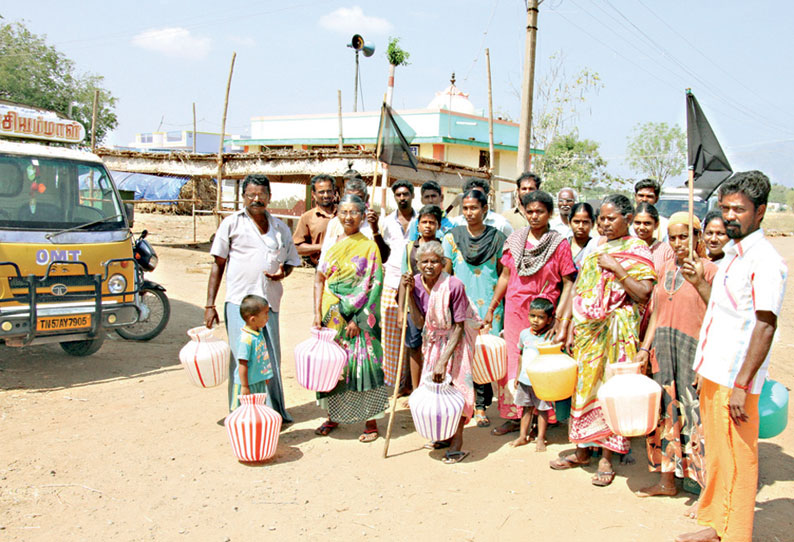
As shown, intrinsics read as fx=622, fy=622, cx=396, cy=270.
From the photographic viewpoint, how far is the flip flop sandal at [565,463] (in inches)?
157

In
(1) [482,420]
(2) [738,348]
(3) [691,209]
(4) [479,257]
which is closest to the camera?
(2) [738,348]

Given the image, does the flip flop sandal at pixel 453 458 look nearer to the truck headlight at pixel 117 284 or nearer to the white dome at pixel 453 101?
the truck headlight at pixel 117 284

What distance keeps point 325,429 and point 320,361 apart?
0.73 metres

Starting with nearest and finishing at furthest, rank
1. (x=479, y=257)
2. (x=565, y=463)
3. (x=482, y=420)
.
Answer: (x=565, y=463), (x=479, y=257), (x=482, y=420)

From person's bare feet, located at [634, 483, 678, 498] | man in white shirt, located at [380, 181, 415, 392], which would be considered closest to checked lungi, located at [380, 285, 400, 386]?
man in white shirt, located at [380, 181, 415, 392]

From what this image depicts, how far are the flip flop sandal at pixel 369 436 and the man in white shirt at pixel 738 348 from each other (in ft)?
7.15

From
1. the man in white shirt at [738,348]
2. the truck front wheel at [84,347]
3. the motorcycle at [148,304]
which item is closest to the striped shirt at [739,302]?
the man in white shirt at [738,348]

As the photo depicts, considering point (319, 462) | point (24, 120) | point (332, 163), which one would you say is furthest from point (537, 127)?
point (319, 462)

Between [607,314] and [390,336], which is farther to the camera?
[390,336]

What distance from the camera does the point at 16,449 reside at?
13.6 ft

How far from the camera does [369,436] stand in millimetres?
4461

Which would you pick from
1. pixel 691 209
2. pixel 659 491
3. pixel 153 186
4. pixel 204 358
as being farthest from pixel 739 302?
pixel 153 186

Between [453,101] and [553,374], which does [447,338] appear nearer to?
[553,374]

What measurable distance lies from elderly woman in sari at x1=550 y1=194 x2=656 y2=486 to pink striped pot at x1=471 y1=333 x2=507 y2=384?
56 centimetres
